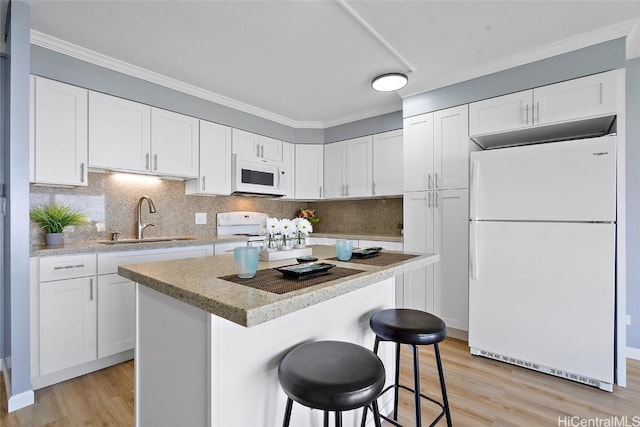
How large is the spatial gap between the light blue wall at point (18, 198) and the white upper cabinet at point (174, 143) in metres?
1.00

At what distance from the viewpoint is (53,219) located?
231cm

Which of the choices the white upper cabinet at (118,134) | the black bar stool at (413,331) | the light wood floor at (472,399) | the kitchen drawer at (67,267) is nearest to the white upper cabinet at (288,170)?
the white upper cabinet at (118,134)

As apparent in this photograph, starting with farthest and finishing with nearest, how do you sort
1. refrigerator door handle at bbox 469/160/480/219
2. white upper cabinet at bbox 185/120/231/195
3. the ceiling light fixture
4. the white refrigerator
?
1. white upper cabinet at bbox 185/120/231/195
2. the ceiling light fixture
3. refrigerator door handle at bbox 469/160/480/219
4. the white refrigerator

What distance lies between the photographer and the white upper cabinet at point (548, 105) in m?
2.13

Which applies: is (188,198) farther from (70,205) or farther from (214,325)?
(214,325)

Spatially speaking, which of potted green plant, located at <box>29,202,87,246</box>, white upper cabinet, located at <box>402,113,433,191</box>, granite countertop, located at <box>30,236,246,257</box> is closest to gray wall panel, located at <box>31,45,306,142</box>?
potted green plant, located at <box>29,202,87,246</box>

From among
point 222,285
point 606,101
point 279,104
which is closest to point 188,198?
point 279,104

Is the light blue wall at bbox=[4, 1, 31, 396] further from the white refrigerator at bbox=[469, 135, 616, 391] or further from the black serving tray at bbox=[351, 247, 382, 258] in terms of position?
the white refrigerator at bbox=[469, 135, 616, 391]

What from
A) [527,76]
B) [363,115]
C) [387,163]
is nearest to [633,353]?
[527,76]

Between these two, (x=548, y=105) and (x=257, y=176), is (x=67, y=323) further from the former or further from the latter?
(x=548, y=105)

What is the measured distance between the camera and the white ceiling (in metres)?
1.90

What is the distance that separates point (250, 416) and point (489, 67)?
301cm

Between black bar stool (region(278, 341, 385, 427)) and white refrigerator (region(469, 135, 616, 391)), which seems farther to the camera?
white refrigerator (region(469, 135, 616, 391))

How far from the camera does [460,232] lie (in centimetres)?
277
